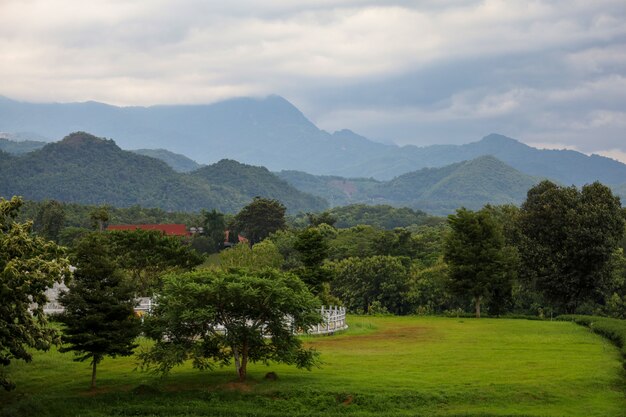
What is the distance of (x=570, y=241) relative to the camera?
69875mm

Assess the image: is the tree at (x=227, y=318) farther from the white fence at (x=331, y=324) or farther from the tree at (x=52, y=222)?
the tree at (x=52, y=222)

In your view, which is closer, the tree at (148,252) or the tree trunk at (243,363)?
the tree trunk at (243,363)

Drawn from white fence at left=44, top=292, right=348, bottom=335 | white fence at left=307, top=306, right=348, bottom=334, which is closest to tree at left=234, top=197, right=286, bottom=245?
white fence at left=44, top=292, right=348, bottom=335

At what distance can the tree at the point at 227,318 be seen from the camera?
32656 millimetres

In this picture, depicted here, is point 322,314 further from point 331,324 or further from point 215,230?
point 215,230

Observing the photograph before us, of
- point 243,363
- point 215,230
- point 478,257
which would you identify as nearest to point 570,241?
point 478,257

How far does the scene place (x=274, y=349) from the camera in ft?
113

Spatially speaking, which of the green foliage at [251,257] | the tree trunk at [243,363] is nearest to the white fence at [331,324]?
the tree trunk at [243,363]

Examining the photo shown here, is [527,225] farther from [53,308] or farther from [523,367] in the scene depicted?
[53,308]

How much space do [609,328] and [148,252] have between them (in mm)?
35519

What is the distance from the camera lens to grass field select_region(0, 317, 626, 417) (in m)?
30.6

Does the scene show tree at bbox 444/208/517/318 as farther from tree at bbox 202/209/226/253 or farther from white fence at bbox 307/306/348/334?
tree at bbox 202/209/226/253

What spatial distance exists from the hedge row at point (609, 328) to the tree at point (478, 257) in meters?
8.60

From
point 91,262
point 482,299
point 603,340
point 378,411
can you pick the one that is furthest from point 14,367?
point 482,299
